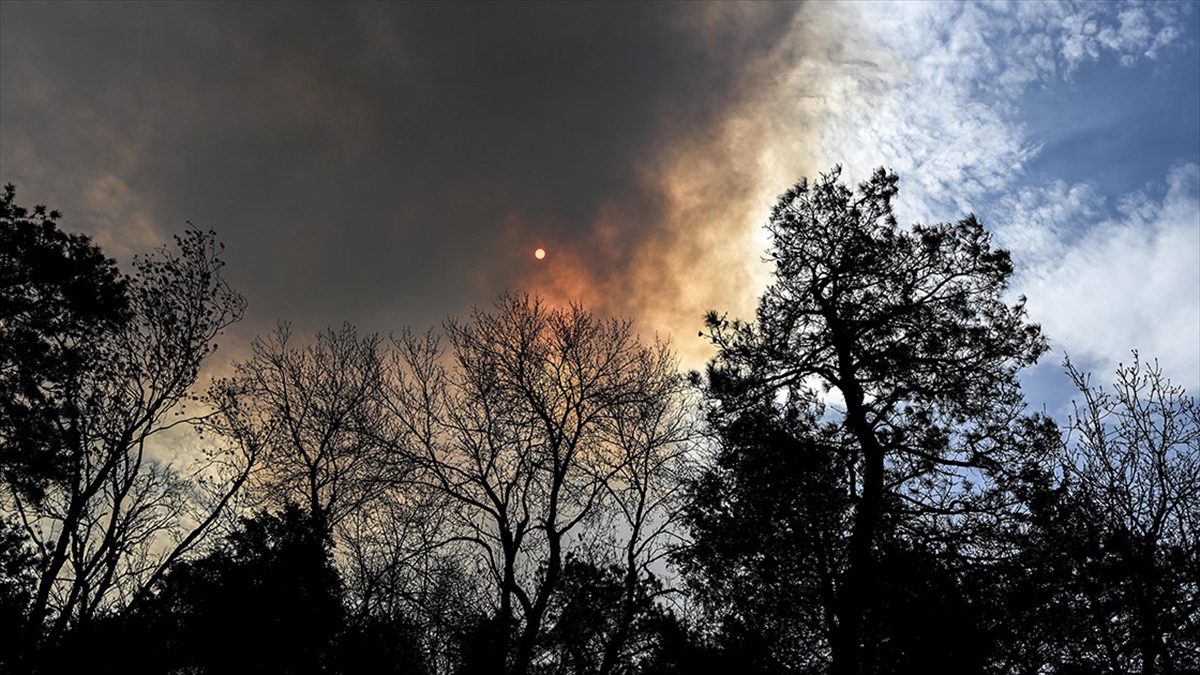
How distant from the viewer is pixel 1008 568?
962 cm

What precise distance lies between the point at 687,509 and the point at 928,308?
19.3 ft

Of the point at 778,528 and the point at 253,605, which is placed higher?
the point at 778,528

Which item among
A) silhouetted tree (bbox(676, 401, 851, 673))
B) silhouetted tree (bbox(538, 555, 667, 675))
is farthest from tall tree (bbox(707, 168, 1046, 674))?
silhouetted tree (bbox(538, 555, 667, 675))

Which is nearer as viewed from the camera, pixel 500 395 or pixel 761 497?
pixel 761 497

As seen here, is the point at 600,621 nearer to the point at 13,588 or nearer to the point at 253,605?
the point at 253,605

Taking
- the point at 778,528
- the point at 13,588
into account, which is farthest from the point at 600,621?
the point at 13,588

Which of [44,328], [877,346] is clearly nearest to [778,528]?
[877,346]

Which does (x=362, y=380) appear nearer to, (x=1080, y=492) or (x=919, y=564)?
(x=919, y=564)

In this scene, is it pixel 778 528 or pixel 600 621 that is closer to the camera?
pixel 778 528

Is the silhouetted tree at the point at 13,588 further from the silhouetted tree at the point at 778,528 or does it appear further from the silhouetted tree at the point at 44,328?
the silhouetted tree at the point at 778,528

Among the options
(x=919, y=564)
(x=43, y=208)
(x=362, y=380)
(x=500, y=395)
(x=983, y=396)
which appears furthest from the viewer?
(x=362, y=380)

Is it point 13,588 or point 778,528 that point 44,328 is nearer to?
point 13,588

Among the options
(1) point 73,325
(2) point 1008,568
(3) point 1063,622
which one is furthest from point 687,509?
(1) point 73,325

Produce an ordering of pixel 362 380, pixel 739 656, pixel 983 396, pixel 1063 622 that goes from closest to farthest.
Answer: pixel 1063 622 < pixel 983 396 < pixel 739 656 < pixel 362 380
